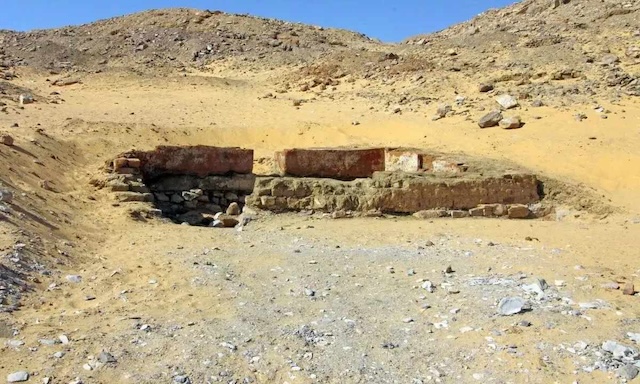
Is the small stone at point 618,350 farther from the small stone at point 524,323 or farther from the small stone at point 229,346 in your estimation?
the small stone at point 229,346

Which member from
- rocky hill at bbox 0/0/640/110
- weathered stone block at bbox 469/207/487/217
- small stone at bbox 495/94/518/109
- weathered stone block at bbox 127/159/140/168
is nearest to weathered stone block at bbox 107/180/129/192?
weathered stone block at bbox 127/159/140/168

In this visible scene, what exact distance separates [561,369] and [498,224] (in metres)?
5.02

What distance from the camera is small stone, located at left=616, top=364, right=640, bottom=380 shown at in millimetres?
3598

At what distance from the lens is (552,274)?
5473mm

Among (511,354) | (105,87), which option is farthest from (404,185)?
(105,87)

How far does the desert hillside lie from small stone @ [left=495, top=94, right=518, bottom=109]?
0.05m

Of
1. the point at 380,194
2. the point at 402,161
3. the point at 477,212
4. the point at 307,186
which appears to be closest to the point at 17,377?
the point at 307,186

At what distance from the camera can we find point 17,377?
3.42 metres

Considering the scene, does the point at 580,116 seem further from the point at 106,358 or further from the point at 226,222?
the point at 106,358

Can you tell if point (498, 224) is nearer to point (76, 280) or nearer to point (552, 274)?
point (552, 274)

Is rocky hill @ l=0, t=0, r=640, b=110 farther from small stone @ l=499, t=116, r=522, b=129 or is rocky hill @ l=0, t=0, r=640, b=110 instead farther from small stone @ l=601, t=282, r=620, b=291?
small stone @ l=601, t=282, r=620, b=291

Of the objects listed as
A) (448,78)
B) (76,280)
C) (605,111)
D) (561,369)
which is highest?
(448,78)

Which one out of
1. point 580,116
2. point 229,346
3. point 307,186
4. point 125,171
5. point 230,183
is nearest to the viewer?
point 229,346

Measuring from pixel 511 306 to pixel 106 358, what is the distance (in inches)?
109
